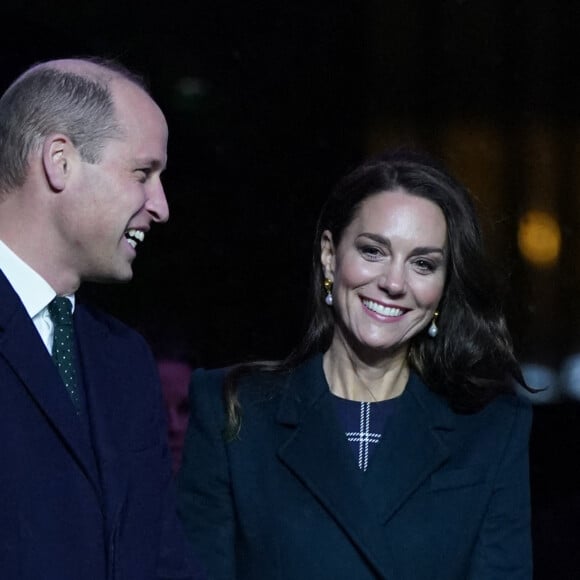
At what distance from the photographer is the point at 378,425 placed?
8.70 ft

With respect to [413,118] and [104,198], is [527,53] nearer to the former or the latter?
[413,118]

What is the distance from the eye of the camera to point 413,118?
3.89 meters

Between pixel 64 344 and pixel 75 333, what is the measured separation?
0.28 feet

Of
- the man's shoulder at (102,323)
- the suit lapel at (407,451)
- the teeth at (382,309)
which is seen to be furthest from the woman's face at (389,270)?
the man's shoulder at (102,323)

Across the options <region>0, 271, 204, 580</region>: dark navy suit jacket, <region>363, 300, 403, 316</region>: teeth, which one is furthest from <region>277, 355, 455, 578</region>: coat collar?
<region>0, 271, 204, 580</region>: dark navy suit jacket

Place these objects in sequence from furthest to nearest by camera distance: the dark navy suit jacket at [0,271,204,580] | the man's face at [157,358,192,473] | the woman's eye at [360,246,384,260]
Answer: the man's face at [157,358,192,473]
the woman's eye at [360,246,384,260]
the dark navy suit jacket at [0,271,204,580]

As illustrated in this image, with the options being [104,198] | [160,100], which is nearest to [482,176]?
[160,100]

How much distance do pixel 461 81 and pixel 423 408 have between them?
1493mm

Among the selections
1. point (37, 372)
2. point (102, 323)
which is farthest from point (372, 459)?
point (37, 372)

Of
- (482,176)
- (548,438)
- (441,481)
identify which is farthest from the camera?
(482,176)

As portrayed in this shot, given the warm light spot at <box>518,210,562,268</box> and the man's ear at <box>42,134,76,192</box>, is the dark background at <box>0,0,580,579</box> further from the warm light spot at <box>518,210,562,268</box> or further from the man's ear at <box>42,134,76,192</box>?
the man's ear at <box>42,134,76,192</box>

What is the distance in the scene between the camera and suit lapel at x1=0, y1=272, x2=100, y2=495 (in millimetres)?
1870

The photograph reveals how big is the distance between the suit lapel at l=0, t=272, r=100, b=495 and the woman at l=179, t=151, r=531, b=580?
68 centimetres

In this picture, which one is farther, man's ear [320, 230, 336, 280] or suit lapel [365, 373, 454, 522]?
→ man's ear [320, 230, 336, 280]
